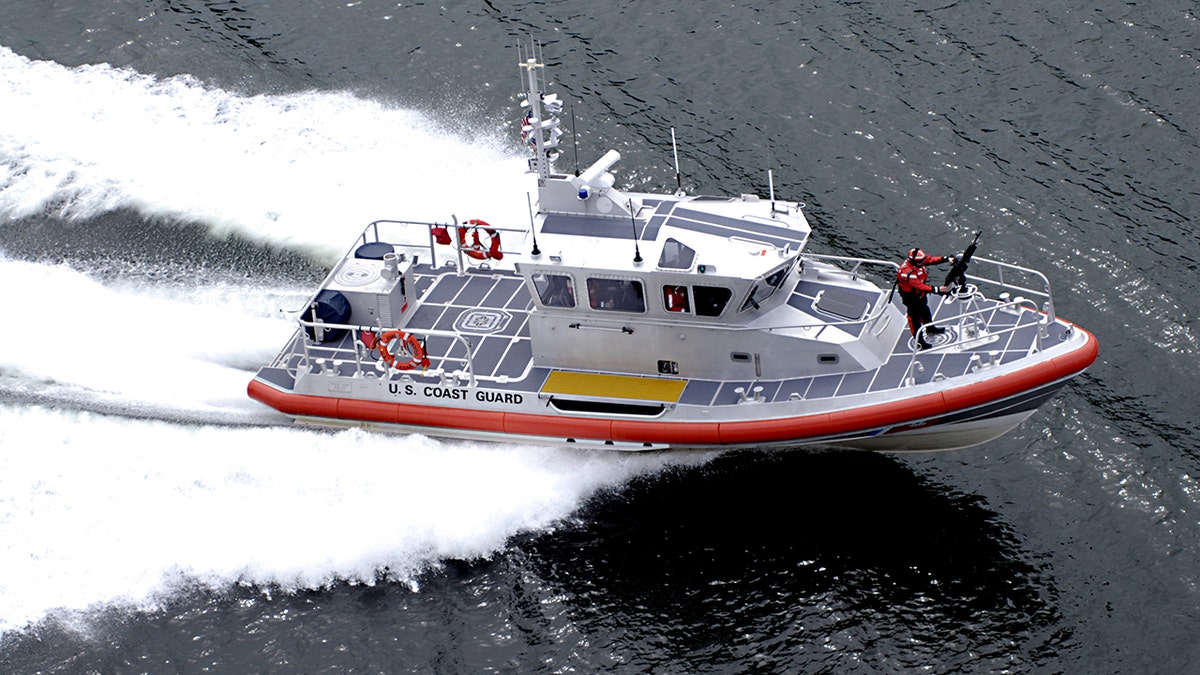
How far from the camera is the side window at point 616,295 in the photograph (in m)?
19.9

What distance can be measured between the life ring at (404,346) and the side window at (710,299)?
3926 millimetres

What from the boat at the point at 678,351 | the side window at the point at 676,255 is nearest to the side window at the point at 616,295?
the boat at the point at 678,351

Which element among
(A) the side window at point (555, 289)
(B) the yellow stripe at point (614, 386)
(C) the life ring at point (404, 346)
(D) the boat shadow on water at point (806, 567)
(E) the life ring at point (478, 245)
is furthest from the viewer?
(E) the life ring at point (478, 245)

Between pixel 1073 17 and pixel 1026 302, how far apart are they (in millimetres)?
12070

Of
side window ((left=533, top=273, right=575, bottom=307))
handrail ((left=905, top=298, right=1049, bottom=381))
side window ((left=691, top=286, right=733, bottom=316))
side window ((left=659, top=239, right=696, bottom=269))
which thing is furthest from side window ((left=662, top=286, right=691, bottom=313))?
handrail ((left=905, top=298, right=1049, bottom=381))

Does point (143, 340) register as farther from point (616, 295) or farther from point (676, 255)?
point (676, 255)

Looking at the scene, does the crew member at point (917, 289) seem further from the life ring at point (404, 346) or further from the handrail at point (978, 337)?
the life ring at point (404, 346)

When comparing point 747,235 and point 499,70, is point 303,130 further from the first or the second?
point 747,235

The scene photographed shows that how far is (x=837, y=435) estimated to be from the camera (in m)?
19.9

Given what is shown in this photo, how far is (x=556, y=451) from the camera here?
20.8 metres

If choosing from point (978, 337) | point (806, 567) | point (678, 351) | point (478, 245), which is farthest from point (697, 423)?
point (478, 245)

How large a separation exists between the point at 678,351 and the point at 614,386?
3.40 ft

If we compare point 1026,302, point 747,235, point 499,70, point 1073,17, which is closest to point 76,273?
point 499,70

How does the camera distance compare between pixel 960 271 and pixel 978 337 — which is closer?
pixel 978 337
